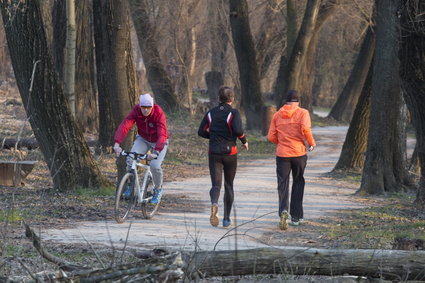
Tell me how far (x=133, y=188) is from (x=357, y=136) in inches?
347

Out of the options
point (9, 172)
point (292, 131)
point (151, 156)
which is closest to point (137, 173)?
point (151, 156)

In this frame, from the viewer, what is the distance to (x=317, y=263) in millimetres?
6926

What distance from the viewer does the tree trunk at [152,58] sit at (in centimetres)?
3142

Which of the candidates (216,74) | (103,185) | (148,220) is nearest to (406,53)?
(148,220)

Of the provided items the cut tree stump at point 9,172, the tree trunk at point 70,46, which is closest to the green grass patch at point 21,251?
the cut tree stump at point 9,172

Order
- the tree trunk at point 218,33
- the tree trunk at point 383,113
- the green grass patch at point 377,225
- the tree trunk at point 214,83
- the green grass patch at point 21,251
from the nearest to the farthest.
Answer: the green grass patch at point 21,251 < the green grass patch at point 377,225 < the tree trunk at point 383,113 < the tree trunk at point 218,33 < the tree trunk at point 214,83

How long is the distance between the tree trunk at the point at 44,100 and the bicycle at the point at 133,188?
2.26 metres

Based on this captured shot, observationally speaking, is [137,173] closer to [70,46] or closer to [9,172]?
[9,172]

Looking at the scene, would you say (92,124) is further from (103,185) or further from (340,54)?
(340,54)

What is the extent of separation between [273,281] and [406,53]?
22.2 feet

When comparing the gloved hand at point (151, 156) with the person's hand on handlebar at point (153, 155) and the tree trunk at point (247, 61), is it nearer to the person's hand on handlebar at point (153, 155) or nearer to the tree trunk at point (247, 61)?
the person's hand on handlebar at point (153, 155)

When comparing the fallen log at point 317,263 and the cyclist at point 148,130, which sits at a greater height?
the cyclist at point 148,130

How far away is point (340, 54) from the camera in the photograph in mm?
51625

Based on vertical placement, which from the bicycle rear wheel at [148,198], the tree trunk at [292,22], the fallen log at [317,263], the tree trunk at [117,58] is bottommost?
the bicycle rear wheel at [148,198]
